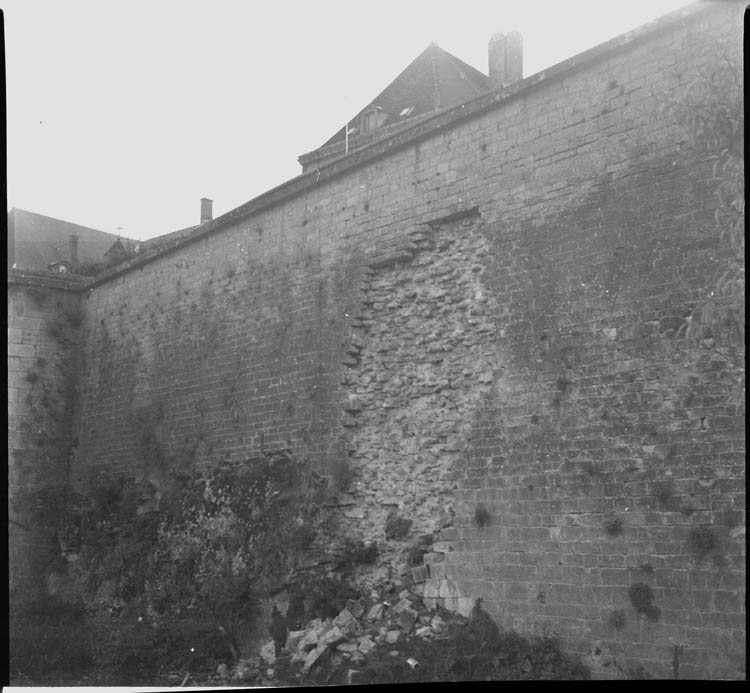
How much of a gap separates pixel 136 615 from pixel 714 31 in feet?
34.8

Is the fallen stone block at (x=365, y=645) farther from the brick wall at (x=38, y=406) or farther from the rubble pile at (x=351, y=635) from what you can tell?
the brick wall at (x=38, y=406)

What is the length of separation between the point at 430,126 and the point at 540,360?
335 centimetres

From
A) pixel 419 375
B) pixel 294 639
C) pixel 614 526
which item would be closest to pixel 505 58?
pixel 419 375

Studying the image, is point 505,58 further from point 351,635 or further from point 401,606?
point 351,635

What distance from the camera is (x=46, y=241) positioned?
1292 inches

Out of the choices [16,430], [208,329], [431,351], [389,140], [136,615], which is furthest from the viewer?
[16,430]

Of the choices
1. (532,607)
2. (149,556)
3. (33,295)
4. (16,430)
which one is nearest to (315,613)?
(532,607)

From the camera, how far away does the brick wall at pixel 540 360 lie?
325 inches

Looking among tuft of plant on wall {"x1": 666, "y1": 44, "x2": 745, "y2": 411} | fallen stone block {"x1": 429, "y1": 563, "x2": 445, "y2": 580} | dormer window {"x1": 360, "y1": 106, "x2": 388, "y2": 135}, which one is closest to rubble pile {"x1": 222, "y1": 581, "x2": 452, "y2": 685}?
fallen stone block {"x1": 429, "y1": 563, "x2": 445, "y2": 580}

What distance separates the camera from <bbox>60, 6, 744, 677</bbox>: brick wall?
8258 mm

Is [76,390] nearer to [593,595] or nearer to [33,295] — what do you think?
[33,295]

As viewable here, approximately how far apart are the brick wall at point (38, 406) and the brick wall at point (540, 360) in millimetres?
5584

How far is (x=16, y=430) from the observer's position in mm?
17547

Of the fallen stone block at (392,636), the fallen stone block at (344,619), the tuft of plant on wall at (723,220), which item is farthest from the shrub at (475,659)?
the tuft of plant on wall at (723,220)
